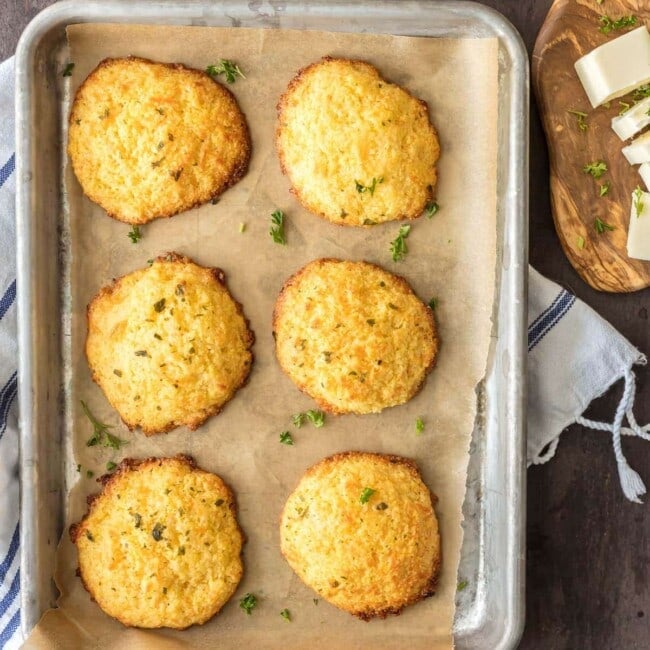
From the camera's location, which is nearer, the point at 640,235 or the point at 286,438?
the point at 286,438

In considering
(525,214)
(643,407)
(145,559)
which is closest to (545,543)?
(643,407)

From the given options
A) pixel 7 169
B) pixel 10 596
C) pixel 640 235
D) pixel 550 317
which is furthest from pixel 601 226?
pixel 10 596

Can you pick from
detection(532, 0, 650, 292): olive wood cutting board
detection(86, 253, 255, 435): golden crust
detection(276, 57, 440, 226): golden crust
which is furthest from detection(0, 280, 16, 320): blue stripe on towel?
Answer: detection(532, 0, 650, 292): olive wood cutting board

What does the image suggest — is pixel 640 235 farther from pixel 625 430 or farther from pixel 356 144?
pixel 356 144

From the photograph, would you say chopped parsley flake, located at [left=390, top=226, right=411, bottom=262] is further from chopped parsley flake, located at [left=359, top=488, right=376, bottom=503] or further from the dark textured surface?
chopped parsley flake, located at [left=359, top=488, right=376, bottom=503]

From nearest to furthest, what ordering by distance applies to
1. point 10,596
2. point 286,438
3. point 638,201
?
point 286,438
point 10,596
point 638,201

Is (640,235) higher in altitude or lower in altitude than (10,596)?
higher
